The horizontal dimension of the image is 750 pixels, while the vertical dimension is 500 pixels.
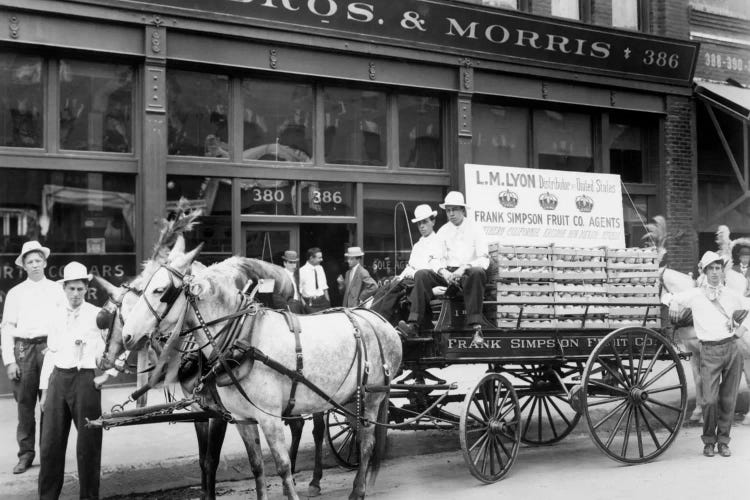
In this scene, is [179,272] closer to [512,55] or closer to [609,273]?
[609,273]

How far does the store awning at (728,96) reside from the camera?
14.8 meters

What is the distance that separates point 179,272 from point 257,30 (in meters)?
6.94

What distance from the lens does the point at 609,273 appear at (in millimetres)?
7875

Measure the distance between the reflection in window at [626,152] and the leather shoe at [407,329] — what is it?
9633 mm

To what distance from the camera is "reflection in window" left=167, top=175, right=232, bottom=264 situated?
37.4ft

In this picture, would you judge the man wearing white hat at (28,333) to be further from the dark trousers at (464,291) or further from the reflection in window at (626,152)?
the reflection in window at (626,152)

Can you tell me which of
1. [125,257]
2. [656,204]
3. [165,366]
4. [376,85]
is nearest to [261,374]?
[165,366]

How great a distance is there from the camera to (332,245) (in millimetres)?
12641

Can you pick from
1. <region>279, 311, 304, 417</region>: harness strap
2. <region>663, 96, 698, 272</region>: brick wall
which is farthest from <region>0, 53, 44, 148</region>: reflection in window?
<region>663, 96, 698, 272</region>: brick wall

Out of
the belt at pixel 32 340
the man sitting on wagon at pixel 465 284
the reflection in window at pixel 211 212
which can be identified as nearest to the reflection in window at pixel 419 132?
the reflection in window at pixel 211 212

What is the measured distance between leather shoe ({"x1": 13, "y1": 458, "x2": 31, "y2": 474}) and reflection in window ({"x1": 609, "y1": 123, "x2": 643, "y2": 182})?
11792mm

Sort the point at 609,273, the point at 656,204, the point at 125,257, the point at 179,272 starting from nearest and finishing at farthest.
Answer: the point at 179,272 < the point at 609,273 < the point at 125,257 < the point at 656,204

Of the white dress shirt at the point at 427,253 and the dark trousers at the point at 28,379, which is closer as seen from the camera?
the dark trousers at the point at 28,379

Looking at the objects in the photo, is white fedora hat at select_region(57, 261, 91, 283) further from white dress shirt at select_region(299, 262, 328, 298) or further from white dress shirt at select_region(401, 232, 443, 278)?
white dress shirt at select_region(299, 262, 328, 298)
